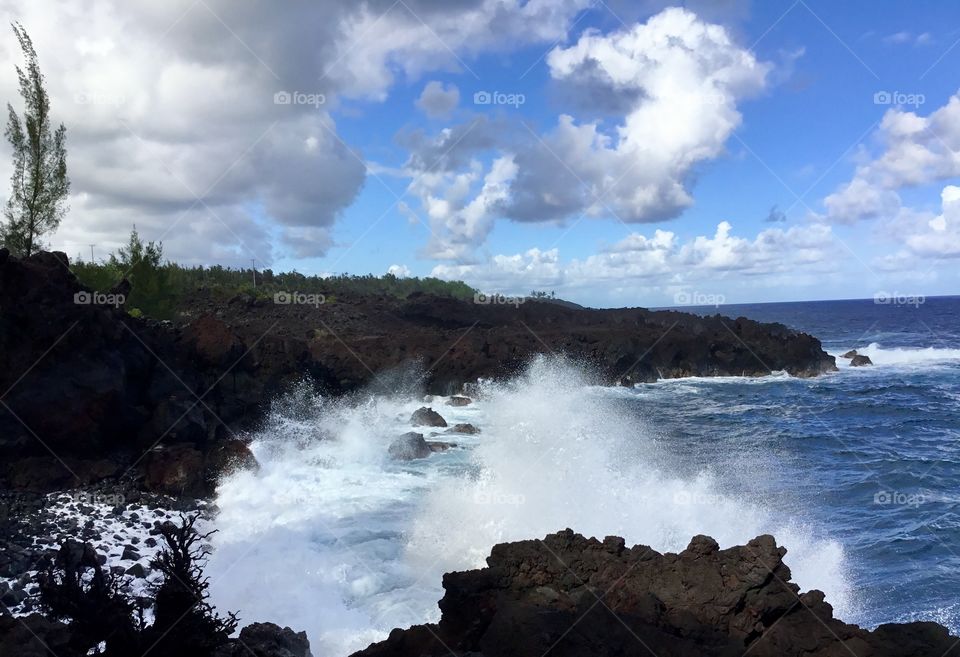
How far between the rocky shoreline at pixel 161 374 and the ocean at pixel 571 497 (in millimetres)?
1516

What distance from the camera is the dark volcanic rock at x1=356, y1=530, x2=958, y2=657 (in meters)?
6.98

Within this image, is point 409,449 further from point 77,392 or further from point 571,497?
point 77,392

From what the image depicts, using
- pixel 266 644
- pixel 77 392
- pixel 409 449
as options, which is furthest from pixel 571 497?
pixel 77 392

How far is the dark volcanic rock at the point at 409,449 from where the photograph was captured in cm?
2170

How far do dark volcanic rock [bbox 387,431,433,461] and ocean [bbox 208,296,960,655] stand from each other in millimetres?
378

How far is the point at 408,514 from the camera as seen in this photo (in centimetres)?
1606

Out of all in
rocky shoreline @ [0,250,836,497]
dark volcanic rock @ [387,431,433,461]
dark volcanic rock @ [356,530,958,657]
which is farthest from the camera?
dark volcanic rock @ [387,431,433,461]

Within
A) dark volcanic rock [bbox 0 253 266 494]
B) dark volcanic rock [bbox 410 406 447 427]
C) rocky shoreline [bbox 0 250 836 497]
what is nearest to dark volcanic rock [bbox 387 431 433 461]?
dark volcanic rock [bbox 410 406 447 427]

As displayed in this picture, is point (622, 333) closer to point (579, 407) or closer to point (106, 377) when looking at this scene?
point (579, 407)

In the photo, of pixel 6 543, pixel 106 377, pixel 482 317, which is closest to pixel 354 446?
pixel 106 377

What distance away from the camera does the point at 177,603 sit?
22.9ft

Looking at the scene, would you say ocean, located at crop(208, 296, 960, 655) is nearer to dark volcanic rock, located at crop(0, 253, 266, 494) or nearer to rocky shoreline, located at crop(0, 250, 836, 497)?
rocky shoreline, located at crop(0, 250, 836, 497)

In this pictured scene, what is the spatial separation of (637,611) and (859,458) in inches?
737

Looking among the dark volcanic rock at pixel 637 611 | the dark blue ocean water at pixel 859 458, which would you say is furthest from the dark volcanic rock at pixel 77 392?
the dark blue ocean water at pixel 859 458
